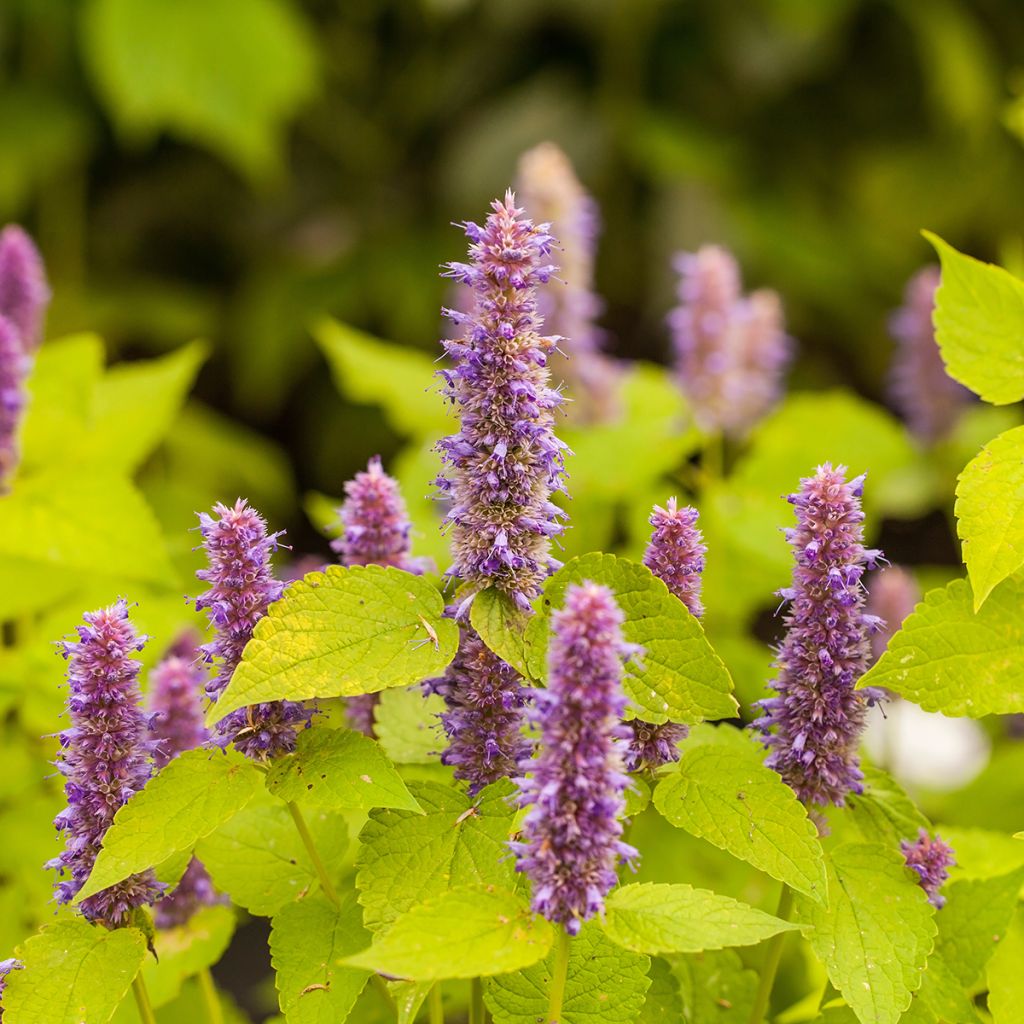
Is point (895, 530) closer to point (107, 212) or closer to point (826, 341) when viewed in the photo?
point (826, 341)

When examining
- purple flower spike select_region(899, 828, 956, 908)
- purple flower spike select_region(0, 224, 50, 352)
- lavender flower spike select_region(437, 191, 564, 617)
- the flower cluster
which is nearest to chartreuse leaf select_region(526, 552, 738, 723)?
lavender flower spike select_region(437, 191, 564, 617)

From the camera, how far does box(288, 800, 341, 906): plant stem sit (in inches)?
52.8

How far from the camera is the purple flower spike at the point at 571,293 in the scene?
312 centimetres

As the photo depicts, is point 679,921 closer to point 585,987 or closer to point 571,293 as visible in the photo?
point 585,987

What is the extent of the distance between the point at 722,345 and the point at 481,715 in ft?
6.75

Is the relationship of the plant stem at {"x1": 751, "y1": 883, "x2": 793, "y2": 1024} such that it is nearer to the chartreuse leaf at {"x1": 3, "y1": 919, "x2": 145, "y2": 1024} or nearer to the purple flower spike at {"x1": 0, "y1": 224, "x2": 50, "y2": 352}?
the chartreuse leaf at {"x1": 3, "y1": 919, "x2": 145, "y2": 1024}

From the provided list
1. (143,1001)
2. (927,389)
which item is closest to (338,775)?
(143,1001)

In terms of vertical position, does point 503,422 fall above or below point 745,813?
above

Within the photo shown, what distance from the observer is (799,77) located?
6473 millimetres

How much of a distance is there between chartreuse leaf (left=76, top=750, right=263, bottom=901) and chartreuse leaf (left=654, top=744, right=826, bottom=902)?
0.39 m

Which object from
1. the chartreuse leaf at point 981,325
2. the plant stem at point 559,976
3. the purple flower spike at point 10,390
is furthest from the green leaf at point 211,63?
the plant stem at point 559,976

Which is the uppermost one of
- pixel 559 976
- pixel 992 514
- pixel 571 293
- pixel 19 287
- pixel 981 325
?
pixel 571 293

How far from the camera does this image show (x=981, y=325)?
163 centimetres

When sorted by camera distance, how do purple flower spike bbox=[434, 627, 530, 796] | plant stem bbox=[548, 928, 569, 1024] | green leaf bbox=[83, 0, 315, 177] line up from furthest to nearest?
green leaf bbox=[83, 0, 315, 177]
purple flower spike bbox=[434, 627, 530, 796]
plant stem bbox=[548, 928, 569, 1024]
